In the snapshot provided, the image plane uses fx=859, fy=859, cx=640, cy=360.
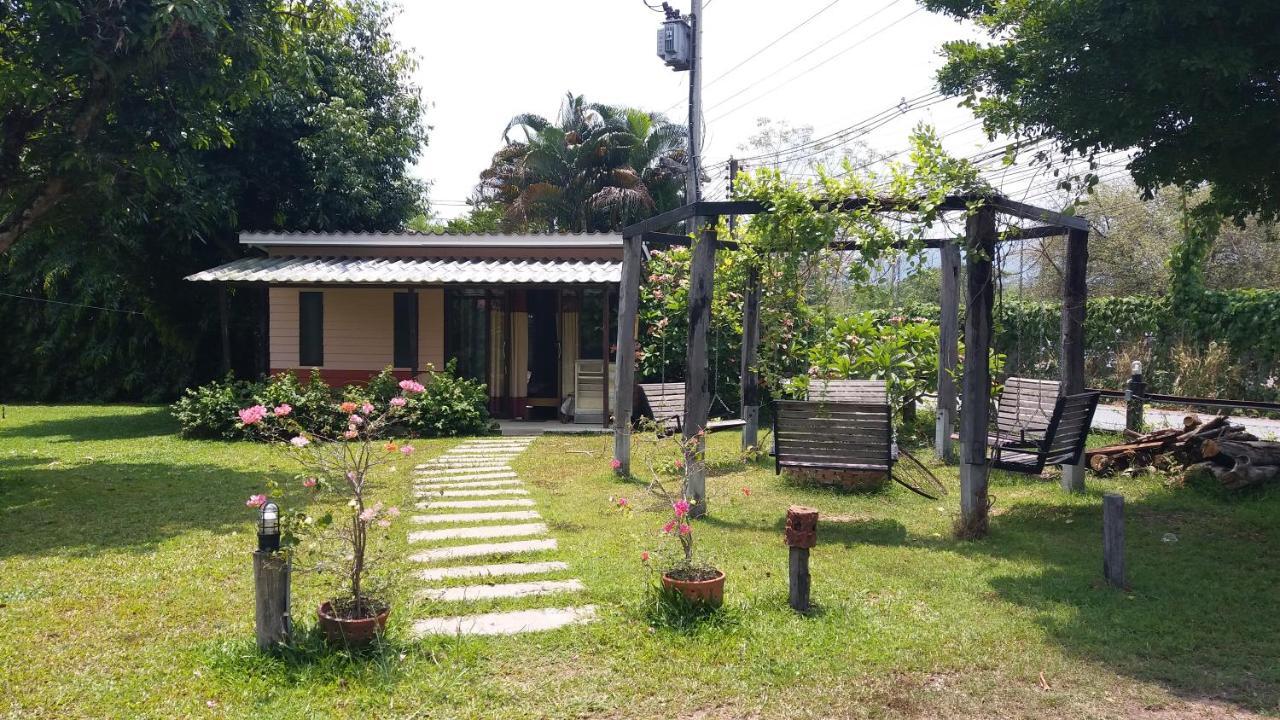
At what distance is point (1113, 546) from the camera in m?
5.14

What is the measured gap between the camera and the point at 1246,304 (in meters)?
14.2

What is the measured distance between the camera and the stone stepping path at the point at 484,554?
4621mm

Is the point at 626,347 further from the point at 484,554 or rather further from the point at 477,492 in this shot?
the point at 484,554

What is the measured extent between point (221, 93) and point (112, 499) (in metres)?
4.31

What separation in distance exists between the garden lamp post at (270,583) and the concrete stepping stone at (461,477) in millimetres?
4924

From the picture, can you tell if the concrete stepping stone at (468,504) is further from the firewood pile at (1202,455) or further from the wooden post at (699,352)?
the firewood pile at (1202,455)

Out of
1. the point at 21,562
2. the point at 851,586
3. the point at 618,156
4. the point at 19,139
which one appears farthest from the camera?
the point at 618,156

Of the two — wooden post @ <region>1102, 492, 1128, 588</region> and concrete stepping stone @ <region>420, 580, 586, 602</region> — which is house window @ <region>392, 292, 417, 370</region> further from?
wooden post @ <region>1102, 492, 1128, 588</region>

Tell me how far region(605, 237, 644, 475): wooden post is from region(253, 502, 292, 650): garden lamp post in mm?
5172

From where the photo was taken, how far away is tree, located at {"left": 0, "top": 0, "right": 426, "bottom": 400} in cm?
1112

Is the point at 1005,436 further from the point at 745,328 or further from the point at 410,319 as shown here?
the point at 410,319

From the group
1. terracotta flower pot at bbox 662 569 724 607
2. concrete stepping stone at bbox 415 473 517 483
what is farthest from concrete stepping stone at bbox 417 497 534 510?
A: terracotta flower pot at bbox 662 569 724 607

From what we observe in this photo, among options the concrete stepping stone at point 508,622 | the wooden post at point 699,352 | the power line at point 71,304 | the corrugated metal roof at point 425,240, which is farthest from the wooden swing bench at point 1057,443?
the power line at point 71,304

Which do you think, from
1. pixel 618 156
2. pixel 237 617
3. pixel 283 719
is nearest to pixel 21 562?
pixel 237 617
